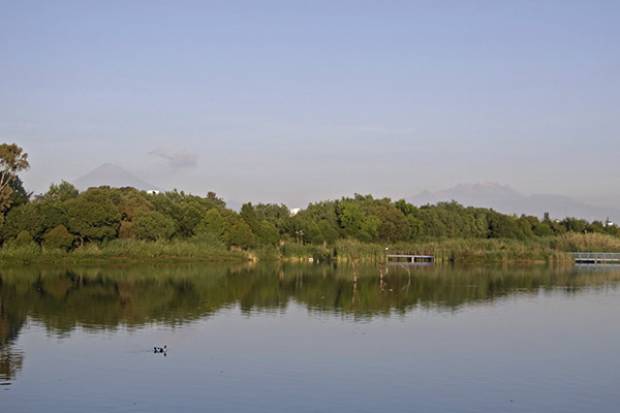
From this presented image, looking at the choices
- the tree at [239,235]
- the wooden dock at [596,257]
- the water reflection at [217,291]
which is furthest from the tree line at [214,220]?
the wooden dock at [596,257]

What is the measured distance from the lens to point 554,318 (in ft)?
82.9

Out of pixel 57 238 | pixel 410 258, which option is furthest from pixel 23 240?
pixel 410 258

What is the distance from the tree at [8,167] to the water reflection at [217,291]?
8367mm

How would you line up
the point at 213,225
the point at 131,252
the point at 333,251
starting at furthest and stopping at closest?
the point at 333,251, the point at 213,225, the point at 131,252

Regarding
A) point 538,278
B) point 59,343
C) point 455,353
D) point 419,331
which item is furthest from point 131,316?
point 538,278

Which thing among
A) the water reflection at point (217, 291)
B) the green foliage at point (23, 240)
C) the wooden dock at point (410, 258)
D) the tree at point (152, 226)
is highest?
the tree at point (152, 226)

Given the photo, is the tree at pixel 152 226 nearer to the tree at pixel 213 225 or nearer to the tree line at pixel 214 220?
the tree line at pixel 214 220

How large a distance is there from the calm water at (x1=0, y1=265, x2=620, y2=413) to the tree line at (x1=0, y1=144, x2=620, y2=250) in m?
16.8

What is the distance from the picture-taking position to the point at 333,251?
66.5m

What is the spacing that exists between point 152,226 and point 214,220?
19.9 feet

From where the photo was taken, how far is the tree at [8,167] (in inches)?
2007

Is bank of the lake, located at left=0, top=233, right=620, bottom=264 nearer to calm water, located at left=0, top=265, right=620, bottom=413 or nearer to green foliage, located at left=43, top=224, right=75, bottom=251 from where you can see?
green foliage, located at left=43, top=224, right=75, bottom=251

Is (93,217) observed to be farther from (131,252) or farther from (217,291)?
(217,291)

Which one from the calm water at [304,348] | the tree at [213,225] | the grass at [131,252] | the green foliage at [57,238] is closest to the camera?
the calm water at [304,348]
